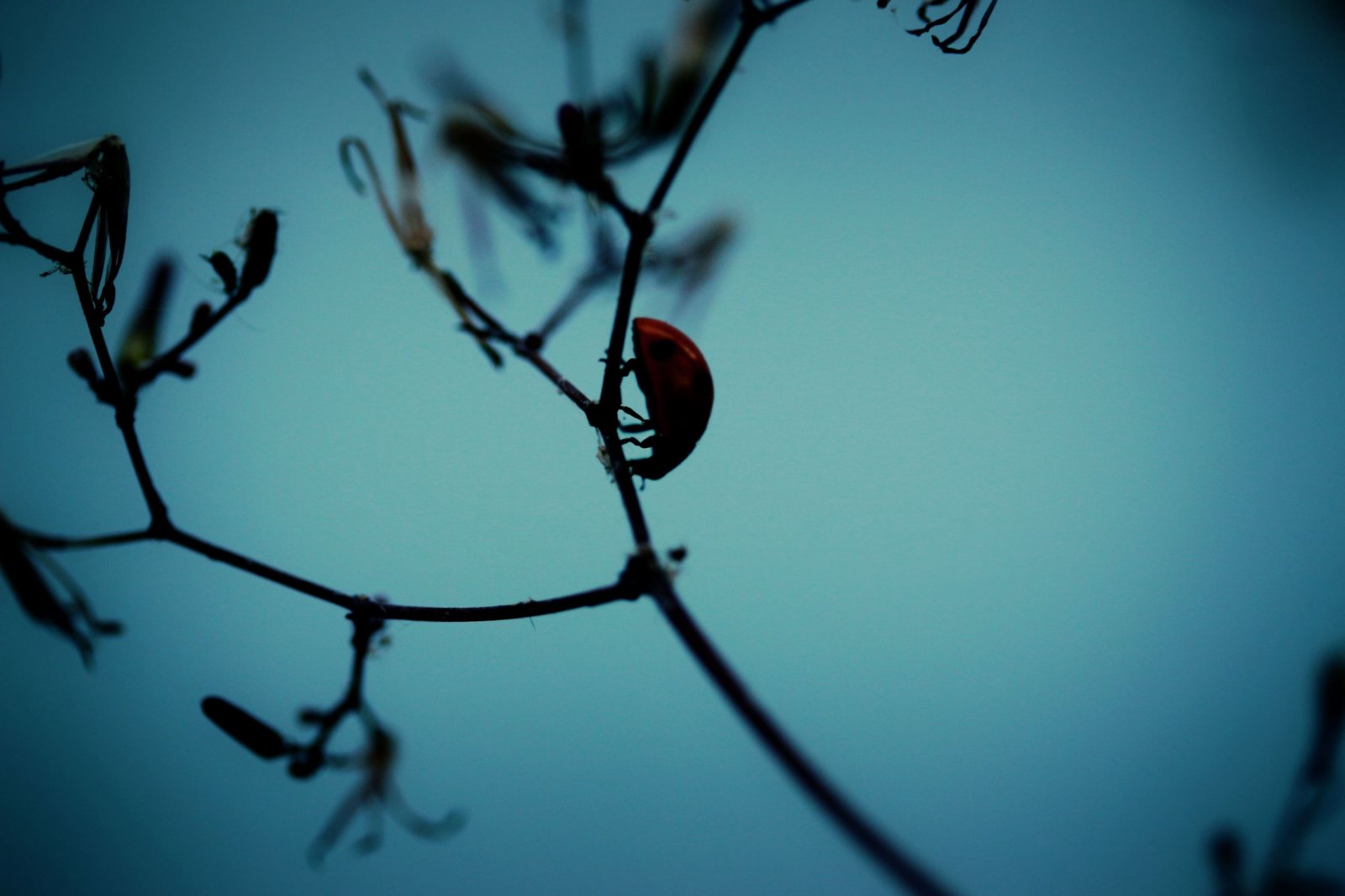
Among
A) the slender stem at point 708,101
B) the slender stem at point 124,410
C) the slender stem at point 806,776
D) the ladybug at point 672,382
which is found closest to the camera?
the slender stem at point 806,776

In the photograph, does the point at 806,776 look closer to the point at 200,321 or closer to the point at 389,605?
the point at 389,605

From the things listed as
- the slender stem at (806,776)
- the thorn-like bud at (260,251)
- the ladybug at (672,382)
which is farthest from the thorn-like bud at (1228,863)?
the thorn-like bud at (260,251)

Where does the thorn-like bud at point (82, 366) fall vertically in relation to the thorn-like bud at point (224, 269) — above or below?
below

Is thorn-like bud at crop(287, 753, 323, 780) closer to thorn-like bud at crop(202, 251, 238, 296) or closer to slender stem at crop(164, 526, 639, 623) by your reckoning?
slender stem at crop(164, 526, 639, 623)

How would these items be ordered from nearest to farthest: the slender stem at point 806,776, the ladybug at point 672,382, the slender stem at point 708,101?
the slender stem at point 806,776, the slender stem at point 708,101, the ladybug at point 672,382

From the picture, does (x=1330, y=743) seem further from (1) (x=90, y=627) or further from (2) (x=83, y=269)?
(2) (x=83, y=269)

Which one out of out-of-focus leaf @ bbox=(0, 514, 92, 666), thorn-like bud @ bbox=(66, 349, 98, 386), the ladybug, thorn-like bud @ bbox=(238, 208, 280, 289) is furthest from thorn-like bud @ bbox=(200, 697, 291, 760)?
the ladybug

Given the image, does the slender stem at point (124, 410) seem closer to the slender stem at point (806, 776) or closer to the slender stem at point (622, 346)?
the slender stem at point (622, 346)
